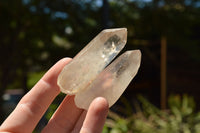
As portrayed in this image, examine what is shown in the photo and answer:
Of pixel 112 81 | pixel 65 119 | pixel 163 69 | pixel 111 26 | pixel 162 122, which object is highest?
pixel 112 81

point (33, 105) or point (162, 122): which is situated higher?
point (33, 105)

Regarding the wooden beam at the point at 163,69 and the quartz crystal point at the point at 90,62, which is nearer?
the quartz crystal point at the point at 90,62

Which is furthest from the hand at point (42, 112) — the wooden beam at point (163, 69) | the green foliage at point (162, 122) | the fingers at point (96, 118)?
the wooden beam at point (163, 69)

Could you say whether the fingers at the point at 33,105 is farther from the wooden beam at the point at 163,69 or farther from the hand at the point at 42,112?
the wooden beam at the point at 163,69

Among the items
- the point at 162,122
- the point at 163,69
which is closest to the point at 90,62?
the point at 162,122

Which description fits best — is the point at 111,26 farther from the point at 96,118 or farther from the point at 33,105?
the point at 96,118

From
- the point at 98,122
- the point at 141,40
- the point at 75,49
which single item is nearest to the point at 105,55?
the point at 98,122

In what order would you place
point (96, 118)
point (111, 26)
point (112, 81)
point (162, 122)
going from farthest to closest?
point (111, 26) < point (162, 122) < point (112, 81) < point (96, 118)
